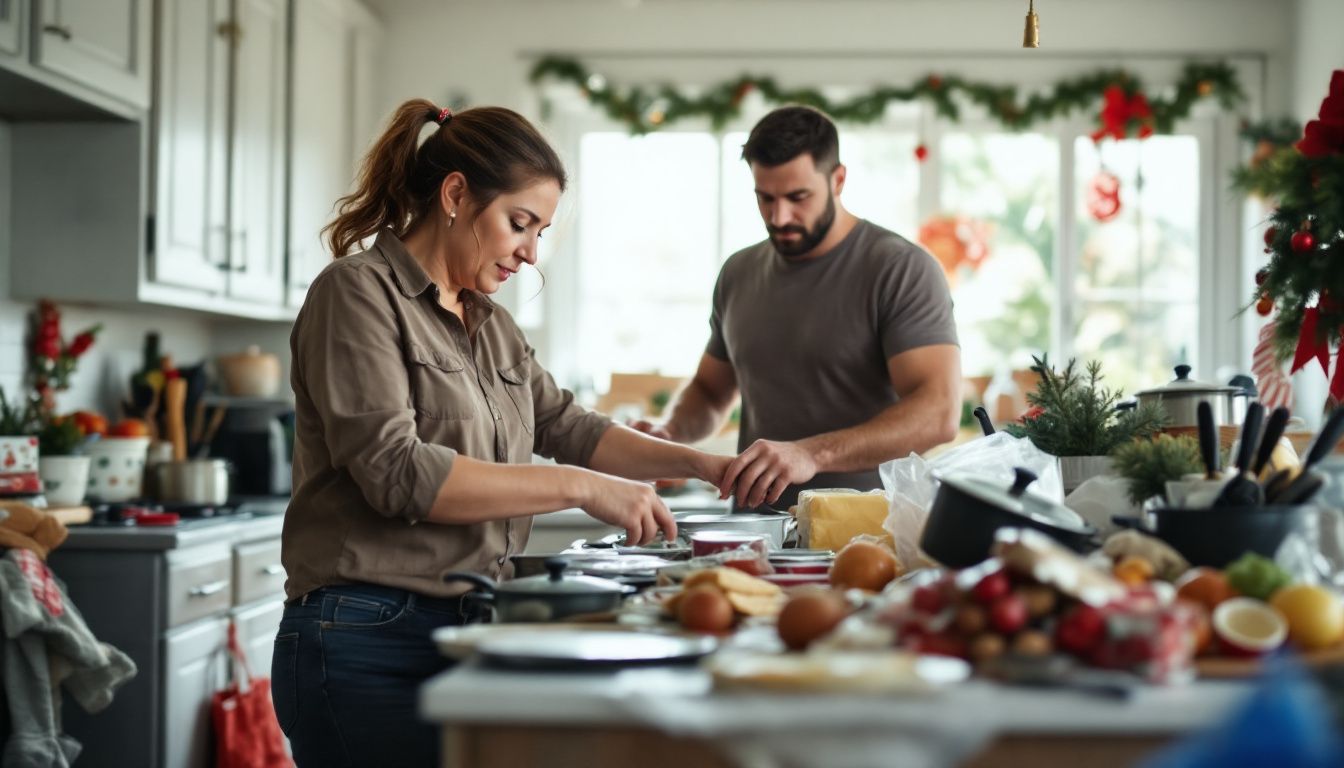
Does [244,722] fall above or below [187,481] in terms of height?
below

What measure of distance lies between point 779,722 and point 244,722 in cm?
279

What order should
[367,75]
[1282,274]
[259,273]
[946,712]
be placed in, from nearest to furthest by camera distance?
[946,712]
[1282,274]
[259,273]
[367,75]

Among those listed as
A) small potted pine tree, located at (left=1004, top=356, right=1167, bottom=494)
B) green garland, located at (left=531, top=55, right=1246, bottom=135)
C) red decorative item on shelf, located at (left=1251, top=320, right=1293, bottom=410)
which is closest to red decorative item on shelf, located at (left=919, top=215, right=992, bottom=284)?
green garland, located at (left=531, top=55, right=1246, bottom=135)

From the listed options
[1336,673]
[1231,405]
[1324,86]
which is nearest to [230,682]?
[1231,405]

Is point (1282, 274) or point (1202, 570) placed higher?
point (1282, 274)

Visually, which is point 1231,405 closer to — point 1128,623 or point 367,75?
point 1128,623

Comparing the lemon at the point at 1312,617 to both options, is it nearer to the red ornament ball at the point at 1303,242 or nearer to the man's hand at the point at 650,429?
the red ornament ball at the point at 1303,242

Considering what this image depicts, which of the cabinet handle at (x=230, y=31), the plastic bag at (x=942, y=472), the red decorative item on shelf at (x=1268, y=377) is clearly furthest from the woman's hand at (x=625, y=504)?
the cabinet handle at (x=230, y=31)

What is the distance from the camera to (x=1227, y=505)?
1359 millimetres

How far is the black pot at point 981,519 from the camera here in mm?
1309

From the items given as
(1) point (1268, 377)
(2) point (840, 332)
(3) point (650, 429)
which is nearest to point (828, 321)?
(2) point (840, 332)

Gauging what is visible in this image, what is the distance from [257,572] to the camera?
359 cm

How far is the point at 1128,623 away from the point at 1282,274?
36.3 inches

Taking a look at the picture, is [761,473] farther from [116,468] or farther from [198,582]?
[116,468]
